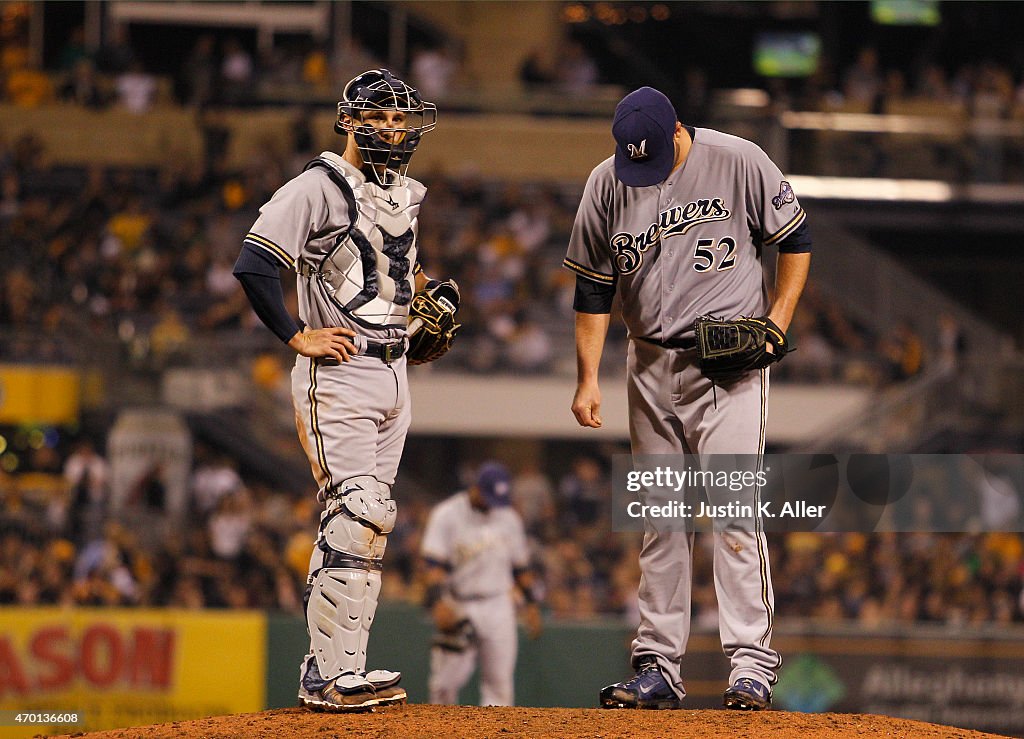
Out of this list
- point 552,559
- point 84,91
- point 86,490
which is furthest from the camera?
point 84,91

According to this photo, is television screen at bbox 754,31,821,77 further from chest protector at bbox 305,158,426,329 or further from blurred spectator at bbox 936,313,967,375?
chest protector at bbox 305,158,426,329

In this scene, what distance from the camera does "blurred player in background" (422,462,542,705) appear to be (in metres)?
11.6

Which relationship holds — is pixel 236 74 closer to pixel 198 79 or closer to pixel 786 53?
pixel 198 79

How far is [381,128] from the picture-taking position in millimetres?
5715

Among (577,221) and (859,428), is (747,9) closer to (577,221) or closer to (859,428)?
(859,428)

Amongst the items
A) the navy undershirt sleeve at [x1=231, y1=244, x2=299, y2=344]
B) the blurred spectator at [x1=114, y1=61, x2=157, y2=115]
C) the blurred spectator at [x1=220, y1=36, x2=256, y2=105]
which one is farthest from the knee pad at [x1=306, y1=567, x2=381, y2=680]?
the blurred spectator at [x1=114, y1=61, x2=157, y2=115]

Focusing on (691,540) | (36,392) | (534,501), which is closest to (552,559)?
(534,501)

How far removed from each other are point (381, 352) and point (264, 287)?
1.75 ft

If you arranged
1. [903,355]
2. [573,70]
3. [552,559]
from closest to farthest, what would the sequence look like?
1. [552,559]
2. [903,355]
3. [573,70]

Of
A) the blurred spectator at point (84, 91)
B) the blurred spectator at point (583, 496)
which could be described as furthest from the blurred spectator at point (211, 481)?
the blurred spectator at point (84, 91)

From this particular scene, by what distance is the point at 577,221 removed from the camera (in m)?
5.95

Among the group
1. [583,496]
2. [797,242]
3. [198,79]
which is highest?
[198,79]

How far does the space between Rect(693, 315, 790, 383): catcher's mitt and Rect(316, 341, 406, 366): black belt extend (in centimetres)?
117

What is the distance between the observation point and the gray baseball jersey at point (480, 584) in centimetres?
1158
